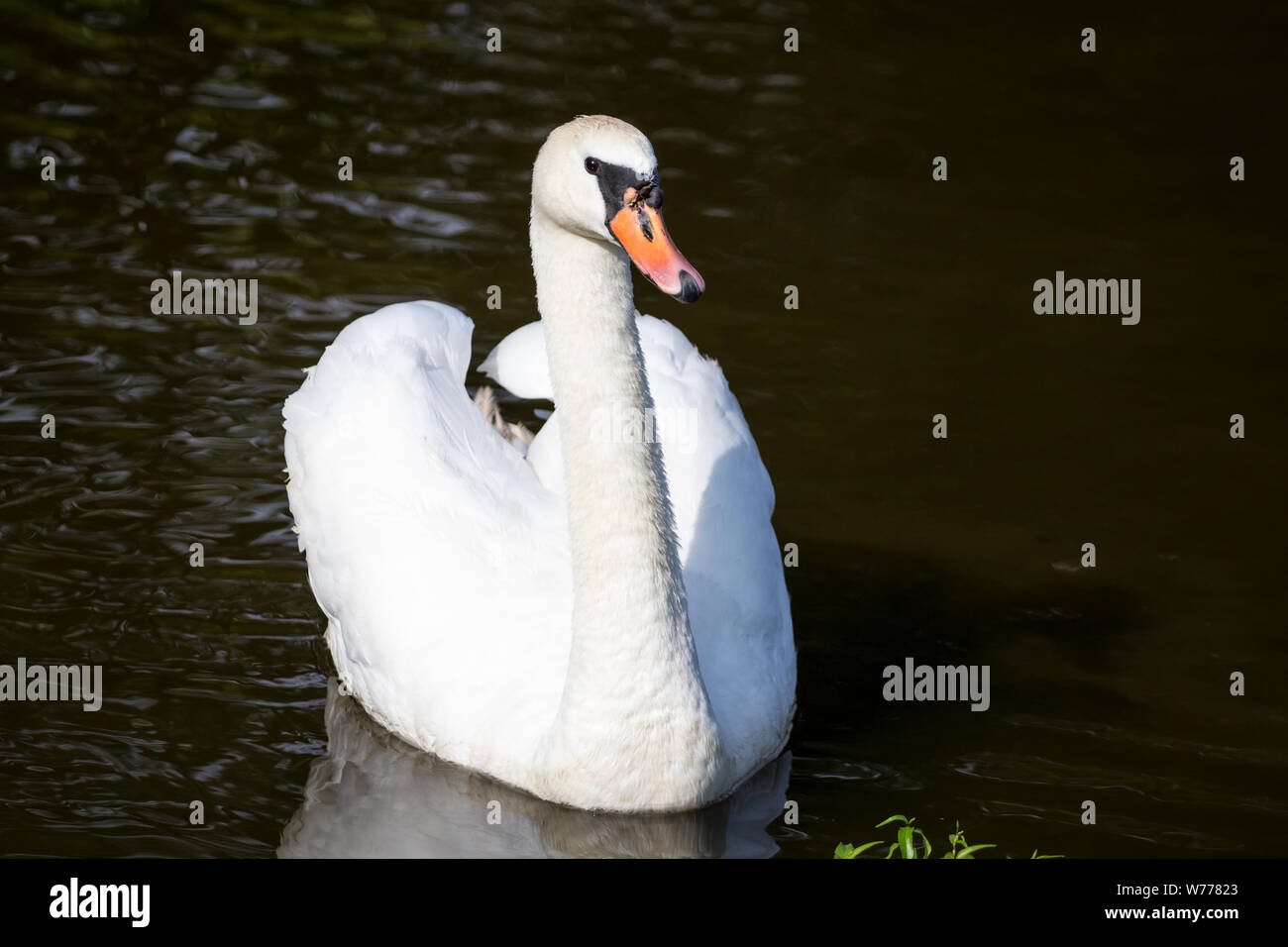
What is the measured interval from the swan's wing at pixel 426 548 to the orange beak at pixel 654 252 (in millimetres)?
1790

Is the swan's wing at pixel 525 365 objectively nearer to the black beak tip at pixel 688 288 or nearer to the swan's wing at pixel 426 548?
the swan's wing at pixel 426 548

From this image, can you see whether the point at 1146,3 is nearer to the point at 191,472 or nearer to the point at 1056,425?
the point at 1056,425

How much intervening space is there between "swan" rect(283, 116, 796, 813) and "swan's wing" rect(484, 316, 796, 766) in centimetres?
1

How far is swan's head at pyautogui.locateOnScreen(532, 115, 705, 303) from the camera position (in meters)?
5.50

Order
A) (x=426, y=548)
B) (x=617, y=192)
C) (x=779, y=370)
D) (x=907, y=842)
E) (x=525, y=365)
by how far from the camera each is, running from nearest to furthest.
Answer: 1. (x=907, y=842)
2. (x=617, y=192)
3. (x=426, y=548)
4. (x=525, y=365)
5. (x=779, y=370)

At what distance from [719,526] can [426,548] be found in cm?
114

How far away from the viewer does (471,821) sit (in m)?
6.62

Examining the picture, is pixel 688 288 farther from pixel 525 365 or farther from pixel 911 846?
pixel 525 365

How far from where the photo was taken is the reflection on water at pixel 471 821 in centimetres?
647

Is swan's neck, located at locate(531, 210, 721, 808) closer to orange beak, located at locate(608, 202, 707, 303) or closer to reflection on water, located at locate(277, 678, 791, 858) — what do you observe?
reflection on water, located at locate(277, 678, 791, 858)

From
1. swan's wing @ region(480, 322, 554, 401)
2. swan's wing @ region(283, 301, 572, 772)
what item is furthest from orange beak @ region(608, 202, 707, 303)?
swan's wing @ region(480, 322, 554, 401)

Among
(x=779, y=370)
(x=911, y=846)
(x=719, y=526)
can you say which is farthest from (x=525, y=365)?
(x=911, y=846)

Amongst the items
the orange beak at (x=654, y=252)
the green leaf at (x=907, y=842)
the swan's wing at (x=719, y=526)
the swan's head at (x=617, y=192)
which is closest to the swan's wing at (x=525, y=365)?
the swan's wing at (x=719, y=526)
